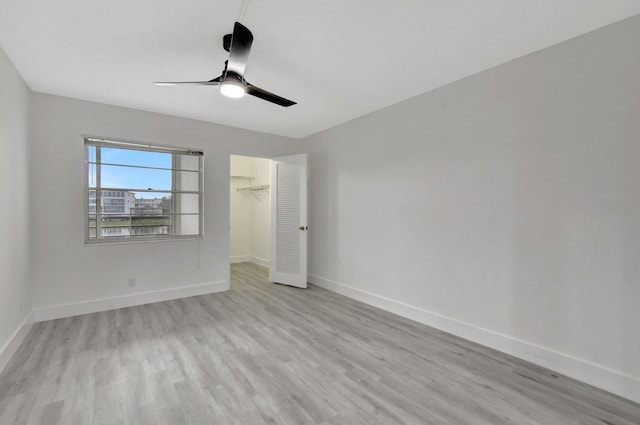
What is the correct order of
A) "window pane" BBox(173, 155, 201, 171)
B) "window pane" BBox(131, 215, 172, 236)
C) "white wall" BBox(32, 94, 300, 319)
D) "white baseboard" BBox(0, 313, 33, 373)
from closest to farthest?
1. "white baseboard" BBox(0, 313, 33, 373)
2. "white wall" BBox(32, 94, 300, 319)
3. "window pane" BBox(131, 215, 172, 236)
4. "window pane" BBox(173, 155, 201, 171)

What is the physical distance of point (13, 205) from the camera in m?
2.56

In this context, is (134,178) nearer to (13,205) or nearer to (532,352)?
(13,205)

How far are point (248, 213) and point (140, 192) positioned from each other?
2988 millimetres

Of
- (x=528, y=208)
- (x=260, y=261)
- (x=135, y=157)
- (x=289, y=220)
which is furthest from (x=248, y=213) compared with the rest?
(x=528, y=208)

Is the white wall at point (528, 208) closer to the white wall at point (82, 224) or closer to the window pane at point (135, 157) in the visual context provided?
the white wall at point (82, 224)

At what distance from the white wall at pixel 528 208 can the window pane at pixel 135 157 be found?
300 centimetres

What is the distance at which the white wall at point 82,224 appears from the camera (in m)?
3.21

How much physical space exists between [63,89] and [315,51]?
2.89 meters

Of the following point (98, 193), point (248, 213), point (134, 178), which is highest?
point (134, 178)

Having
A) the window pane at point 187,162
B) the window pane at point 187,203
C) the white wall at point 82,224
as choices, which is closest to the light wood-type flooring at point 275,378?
the white wall at point 82,224

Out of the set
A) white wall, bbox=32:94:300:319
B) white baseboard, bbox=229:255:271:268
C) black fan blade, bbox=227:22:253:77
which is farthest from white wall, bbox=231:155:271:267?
black fan blade, bbox=227:22:253:77

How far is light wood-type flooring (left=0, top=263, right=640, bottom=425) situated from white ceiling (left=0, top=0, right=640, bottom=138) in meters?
2.59

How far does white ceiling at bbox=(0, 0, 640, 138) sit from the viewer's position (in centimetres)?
187

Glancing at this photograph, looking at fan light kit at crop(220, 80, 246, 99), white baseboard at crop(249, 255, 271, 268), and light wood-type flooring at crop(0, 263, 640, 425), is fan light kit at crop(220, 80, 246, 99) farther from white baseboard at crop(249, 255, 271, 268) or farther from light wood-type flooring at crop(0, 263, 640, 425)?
white baseboard at crop(249, 255, 271, 268)
